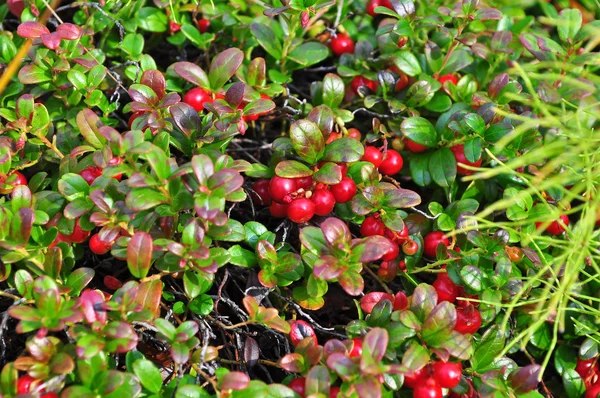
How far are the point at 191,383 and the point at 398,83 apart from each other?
63.1 inches

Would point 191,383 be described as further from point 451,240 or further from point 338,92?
point 338,92

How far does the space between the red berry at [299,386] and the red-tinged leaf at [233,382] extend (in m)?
0.18

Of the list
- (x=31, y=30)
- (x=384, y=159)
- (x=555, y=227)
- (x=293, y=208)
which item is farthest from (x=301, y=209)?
(x=31, y=30)

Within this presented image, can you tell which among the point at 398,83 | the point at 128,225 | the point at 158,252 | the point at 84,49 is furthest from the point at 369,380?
the point at 84,49

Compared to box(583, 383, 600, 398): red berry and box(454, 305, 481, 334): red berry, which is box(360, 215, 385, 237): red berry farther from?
box(583, 383, 600, 398): red berry

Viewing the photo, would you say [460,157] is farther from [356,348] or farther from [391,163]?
[356,348]

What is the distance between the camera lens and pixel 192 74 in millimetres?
2441

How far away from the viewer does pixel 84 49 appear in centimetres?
257

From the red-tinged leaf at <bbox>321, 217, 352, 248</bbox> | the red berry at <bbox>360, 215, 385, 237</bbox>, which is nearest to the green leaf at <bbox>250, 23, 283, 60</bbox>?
the red berry at <bbox>360, 215, 385, 237</bbox>

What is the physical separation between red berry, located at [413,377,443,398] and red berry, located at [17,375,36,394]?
1.16 metres

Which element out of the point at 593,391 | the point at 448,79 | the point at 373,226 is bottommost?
the point at 593,391

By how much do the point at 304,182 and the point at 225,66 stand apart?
571 mm

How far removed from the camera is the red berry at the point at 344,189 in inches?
91.0

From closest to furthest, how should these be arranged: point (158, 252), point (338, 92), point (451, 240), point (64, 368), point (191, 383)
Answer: point (64, 368), point (191, 383), point (158, 252), point (451, 240), point (338, 92)
